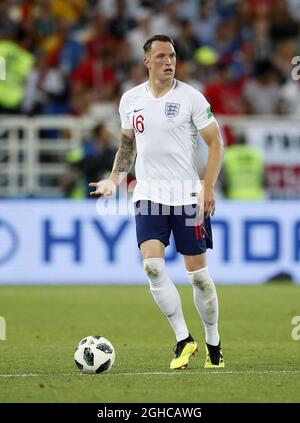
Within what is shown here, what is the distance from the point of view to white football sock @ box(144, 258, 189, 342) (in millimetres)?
9195

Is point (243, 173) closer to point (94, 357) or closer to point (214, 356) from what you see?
point (214, 356)

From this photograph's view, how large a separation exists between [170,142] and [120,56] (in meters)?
10.9

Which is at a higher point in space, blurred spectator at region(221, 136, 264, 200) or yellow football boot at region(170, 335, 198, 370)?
blurred spectator at region(221, 136, 264, 200)

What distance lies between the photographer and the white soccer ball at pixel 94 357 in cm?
905

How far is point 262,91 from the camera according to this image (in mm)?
20156

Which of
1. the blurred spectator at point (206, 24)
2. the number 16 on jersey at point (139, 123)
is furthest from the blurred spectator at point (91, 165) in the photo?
the number 16 on jersey at point (139, 123)

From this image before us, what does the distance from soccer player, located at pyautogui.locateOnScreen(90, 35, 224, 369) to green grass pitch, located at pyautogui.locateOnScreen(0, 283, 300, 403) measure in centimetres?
45

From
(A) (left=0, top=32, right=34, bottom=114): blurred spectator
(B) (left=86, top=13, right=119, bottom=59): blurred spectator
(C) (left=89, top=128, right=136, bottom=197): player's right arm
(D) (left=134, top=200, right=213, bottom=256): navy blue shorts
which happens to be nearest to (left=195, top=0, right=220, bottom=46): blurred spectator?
(B) (left=86, top=13, right=119, bottom=59): blurred spectator

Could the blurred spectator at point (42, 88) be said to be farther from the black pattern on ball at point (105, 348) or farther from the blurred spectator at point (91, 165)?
the black pattern on ball at point (105, 348)

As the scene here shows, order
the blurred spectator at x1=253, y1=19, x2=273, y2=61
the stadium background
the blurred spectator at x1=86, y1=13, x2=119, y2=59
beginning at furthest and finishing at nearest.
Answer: the blurred spectator at x1=253, y1=19, x2=273, y2=61 → the blurred spectator at x1=86, y1=13, x2=119, y2=59 → the stadium background

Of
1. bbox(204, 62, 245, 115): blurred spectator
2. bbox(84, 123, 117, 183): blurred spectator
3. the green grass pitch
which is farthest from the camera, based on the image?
bbox(204, 62, 245, 115): blurred spectator

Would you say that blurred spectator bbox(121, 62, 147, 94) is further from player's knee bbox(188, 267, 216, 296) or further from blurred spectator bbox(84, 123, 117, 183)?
player's knee bbox(188, 267, 216, 296)

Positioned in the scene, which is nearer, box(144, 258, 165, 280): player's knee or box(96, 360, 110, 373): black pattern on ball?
box(96, 360, 110, 373): black pattern on ball
